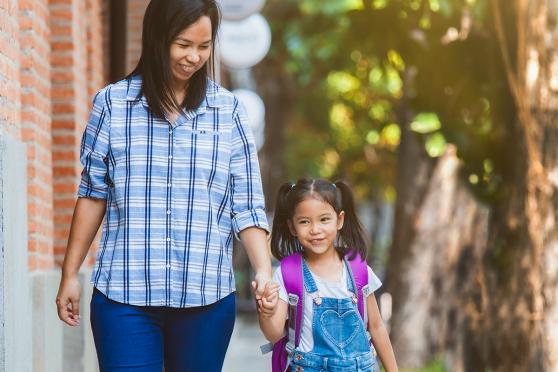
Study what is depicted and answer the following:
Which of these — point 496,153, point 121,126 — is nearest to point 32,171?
point 121,126

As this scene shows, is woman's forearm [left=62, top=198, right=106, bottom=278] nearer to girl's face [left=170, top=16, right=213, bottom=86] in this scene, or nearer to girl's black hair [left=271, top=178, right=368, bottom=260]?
girl's face [left=170, top=16, right=213, bottom=86]

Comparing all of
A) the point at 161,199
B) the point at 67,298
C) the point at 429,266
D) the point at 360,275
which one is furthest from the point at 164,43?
the point at 429,266

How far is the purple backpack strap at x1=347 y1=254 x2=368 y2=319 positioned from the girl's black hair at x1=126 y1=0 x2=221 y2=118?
911 mm

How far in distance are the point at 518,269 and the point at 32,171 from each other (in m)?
3.76

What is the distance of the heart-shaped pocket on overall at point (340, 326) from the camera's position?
4.43 m

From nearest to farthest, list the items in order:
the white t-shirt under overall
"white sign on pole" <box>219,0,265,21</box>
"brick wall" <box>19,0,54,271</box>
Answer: the white t-shirt under overall
"brick wall" <box>19,0,54,271</box>
"white sign on pole" <box>219,0,265,21</box>

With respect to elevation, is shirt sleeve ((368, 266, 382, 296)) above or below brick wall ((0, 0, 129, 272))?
below

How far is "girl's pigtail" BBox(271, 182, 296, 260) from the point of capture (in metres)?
4.74

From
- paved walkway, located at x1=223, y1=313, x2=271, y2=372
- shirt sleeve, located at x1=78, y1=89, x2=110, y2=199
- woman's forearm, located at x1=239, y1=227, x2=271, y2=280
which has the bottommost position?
paved walkway, located at x1=223, y1=313, x2=271, y2=372

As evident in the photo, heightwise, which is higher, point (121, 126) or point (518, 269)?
point (121, 126)

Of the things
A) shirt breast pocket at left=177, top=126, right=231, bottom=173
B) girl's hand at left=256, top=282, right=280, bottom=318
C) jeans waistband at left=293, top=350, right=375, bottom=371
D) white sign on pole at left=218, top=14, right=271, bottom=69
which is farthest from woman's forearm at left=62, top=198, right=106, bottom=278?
white sign on pole at left=218, top=14, right=271, bottom=69

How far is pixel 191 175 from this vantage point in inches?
161

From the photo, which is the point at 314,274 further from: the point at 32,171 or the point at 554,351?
the point at 554,351

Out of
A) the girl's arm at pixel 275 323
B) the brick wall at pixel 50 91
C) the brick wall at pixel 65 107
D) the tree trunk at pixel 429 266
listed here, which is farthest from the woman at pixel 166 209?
the tree trunk at pixel 429 266
